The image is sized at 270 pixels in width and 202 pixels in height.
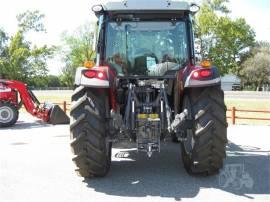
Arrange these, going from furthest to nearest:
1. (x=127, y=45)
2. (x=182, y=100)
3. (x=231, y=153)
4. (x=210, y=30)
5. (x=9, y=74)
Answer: (x=210, y=30), (x=9, y=74), (x=231, y=153), (x=127, y=45), (x=182, y=100)

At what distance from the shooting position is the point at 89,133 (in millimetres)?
6250

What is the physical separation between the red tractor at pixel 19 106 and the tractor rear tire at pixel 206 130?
9.51 m

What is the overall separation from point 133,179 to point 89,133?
103 centimetres

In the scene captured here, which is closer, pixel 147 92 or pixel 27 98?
pixel 147 92

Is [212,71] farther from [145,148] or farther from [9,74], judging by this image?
[9,74]

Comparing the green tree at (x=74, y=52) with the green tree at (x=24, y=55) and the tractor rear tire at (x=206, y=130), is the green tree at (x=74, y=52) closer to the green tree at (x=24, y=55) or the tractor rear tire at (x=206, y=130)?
the green tree at (x=24, y=55)

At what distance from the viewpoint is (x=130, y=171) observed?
7145mm

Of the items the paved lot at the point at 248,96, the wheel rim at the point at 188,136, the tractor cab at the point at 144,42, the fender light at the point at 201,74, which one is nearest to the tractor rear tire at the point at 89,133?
the tractor cab at the point at 144,42

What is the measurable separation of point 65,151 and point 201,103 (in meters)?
4.02

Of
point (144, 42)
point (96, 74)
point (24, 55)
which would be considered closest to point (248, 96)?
point (24, 55)

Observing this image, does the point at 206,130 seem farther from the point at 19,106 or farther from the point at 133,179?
the point at 19,106

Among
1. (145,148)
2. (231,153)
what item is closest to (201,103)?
(145,148)

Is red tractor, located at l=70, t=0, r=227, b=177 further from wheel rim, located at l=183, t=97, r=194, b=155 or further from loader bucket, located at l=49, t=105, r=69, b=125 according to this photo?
loader bucket, located at l=49, t=105, r=69, b=125

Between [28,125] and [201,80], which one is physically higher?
[201,80]
